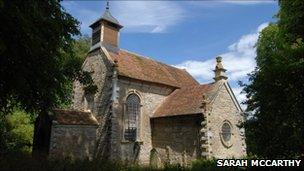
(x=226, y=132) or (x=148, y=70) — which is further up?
(x=148, y=70)

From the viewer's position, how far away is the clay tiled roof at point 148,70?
2442 centimetres

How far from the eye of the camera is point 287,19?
594 inches

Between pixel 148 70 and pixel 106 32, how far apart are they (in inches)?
196

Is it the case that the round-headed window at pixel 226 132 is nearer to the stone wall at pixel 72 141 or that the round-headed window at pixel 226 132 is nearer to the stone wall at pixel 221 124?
the stone wall at pixel 221 124

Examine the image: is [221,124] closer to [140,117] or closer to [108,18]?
[140,117]

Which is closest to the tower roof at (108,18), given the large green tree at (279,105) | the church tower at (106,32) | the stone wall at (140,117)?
the church tower at (106,32)

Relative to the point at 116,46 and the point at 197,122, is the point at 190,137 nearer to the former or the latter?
the point at 197,122

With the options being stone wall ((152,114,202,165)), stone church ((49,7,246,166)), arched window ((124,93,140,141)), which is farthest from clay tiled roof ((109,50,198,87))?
stone wall ((152,114,202,165))

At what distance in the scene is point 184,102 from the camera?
76.8 feet

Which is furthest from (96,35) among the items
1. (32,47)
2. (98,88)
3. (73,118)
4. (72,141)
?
(32,47)

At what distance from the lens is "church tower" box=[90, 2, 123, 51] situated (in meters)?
26.1

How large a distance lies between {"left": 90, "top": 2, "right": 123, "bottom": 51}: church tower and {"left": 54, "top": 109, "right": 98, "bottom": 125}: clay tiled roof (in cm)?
648

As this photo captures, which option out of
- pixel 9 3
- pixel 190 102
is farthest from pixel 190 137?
pixel 9 3

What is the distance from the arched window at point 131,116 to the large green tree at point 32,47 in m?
9.03
